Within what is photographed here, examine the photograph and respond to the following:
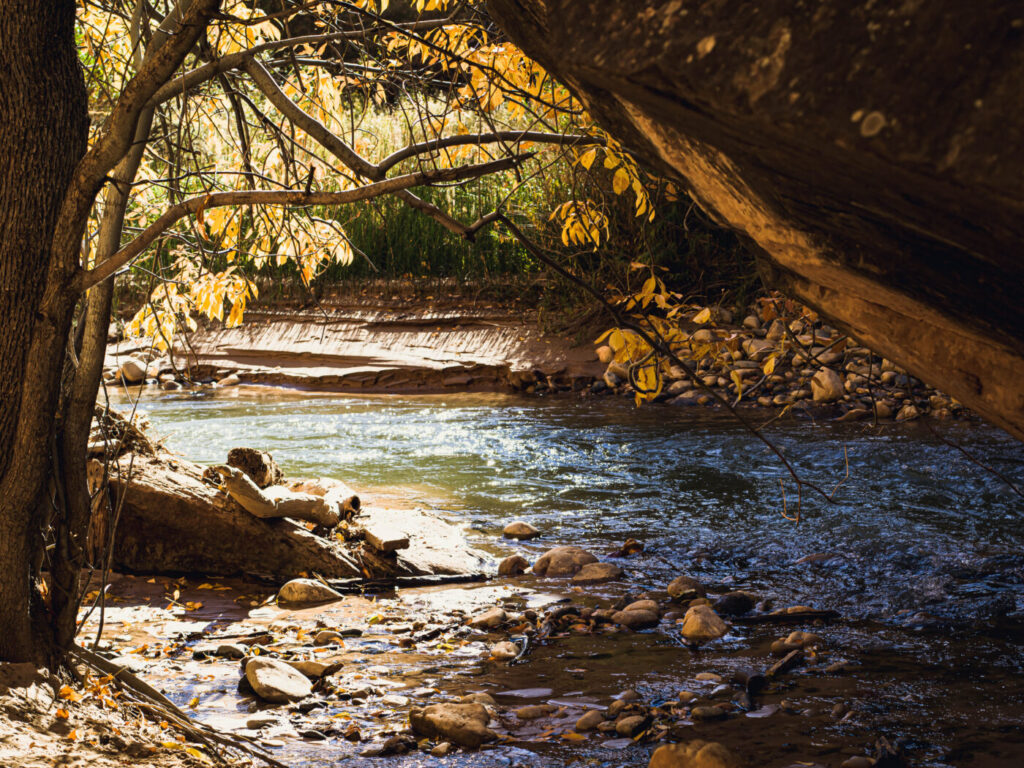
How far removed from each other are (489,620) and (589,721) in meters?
0.91

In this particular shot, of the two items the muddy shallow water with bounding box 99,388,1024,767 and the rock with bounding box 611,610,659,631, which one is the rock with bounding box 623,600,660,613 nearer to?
the rock with bounding box 611,610,659,631

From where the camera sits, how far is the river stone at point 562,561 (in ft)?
13.7

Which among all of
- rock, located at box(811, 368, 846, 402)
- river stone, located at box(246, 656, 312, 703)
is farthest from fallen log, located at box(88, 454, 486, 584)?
rock, located at box(811, 368, 846, 402)

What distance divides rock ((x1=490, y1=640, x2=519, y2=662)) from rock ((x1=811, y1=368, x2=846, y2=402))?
5.22 meters

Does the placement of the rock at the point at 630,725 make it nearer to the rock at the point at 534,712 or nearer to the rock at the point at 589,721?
the rock at the point at 589,721

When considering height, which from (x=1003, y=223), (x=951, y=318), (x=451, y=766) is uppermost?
(x=1003, y=223)

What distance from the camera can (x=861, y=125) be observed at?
3.31 feet

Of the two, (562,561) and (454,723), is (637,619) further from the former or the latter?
(454,723)

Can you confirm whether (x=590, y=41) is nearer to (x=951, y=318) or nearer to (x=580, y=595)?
(x=951, y=318)

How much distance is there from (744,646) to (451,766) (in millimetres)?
1274

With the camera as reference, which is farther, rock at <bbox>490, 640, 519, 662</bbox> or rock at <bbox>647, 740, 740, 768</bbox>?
rock at <bbox>490, 640, 519, 662</bbox>

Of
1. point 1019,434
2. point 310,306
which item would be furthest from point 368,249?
point 1019,434

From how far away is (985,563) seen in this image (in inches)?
159

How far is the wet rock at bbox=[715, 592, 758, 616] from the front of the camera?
3596 mm
